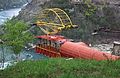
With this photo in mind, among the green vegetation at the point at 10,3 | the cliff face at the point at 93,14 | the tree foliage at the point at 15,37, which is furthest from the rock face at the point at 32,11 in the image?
the green vegetation at the point at 10,3

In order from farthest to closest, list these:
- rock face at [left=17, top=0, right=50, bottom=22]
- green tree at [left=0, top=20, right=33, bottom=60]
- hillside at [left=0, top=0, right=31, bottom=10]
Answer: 1. hillside at [left=0, top=0, right=31, bottom=10]
2. rock face at [left=17, top=0, right=50, bottom=22]
3. green tree at [left=0, top=20, right=33, bottom=60]

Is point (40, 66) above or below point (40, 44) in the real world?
above

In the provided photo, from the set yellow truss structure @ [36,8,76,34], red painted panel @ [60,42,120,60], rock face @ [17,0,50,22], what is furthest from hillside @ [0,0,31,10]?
red painted panel @ [60,42,120,60]

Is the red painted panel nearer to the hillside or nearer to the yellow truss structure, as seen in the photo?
the yellow truss structure

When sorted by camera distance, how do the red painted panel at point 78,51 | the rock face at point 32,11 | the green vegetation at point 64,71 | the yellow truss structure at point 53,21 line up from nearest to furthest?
1. the green vegetation at point 64,71
2. the red painted panel at point 78,51
3. the yellow truss structure at point 53,21
4. the rock face at point 32,11

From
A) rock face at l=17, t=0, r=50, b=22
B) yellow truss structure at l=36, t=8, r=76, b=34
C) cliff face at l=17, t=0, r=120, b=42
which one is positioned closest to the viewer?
yellow truss structure at l=36, t=8, r=76, b=34

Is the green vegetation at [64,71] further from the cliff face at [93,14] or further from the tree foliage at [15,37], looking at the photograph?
the cliff face at [93,14]

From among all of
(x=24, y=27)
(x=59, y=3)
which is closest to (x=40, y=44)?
(x=24, y=27)

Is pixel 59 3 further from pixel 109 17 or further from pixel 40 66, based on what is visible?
pixel 40 66

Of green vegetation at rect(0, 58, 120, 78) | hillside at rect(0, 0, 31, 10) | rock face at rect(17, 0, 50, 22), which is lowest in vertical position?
hillside at rect(0, 0, 31, 10)
